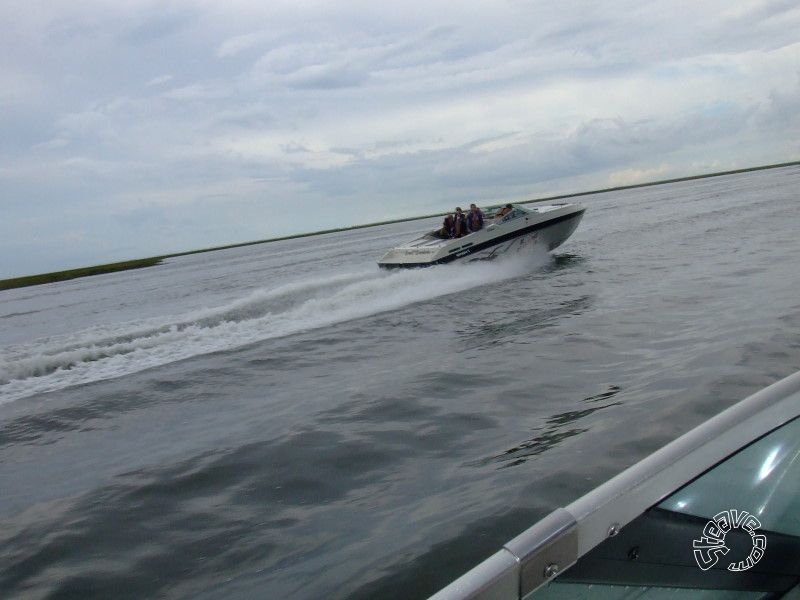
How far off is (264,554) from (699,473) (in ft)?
11.4

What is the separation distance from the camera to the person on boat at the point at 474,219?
19998 mm

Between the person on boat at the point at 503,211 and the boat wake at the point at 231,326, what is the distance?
143 centimetres

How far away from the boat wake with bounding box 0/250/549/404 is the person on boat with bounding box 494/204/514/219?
1434 millimetres

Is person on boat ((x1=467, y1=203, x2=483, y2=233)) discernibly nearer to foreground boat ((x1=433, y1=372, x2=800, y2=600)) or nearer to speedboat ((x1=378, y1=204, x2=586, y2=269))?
A: speedboat ((x1=378, y1=204, x2=586, y2=269))

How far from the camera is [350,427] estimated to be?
7.34 meters

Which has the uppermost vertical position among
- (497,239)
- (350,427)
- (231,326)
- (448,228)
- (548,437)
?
(448,228)

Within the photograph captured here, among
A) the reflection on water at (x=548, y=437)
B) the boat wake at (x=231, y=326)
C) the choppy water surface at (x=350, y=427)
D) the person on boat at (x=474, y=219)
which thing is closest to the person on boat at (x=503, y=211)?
the person on boat at (x=474, y=219)

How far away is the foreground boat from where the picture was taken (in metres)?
1.92

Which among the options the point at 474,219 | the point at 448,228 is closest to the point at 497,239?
the point at 474,219

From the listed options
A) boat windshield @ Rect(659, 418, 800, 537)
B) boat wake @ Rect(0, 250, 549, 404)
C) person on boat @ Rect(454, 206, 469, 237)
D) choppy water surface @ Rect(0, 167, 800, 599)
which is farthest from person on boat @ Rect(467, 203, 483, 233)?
boat windshield @ Rect(659, 418, 800, 537)

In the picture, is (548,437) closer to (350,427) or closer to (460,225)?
(350,427)

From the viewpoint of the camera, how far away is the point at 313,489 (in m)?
5.83

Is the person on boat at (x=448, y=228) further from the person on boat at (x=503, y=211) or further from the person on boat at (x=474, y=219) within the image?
the person on boat at (x=503, y=211)

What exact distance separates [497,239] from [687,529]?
17.6 m
